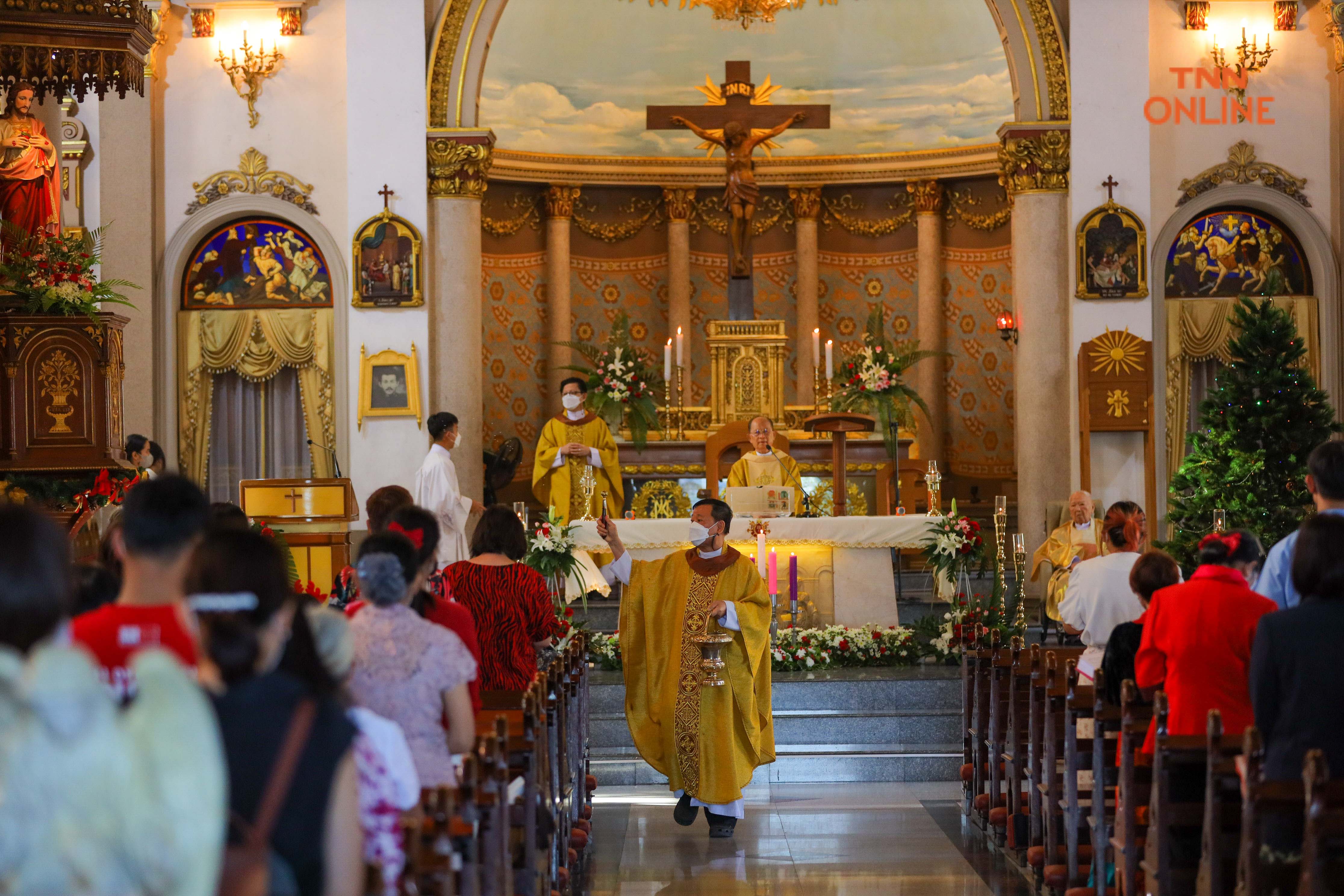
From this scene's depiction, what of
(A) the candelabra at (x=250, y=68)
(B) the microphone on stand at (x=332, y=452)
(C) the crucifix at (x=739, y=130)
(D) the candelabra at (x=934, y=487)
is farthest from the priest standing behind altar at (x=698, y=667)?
(A) the candelabra at (x=250, y=68)

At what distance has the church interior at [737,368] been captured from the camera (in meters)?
6.42

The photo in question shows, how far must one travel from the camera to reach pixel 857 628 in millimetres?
10992

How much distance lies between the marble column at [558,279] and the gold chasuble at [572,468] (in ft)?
12.7

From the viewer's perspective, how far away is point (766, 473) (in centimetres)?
1161

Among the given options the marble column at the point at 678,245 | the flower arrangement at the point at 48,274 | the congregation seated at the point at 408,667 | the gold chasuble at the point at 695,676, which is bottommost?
the gold chasuble at the point at 695,676

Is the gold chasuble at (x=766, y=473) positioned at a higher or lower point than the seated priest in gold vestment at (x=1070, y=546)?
higher

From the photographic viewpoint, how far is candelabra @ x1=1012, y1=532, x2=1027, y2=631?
9.39 metres

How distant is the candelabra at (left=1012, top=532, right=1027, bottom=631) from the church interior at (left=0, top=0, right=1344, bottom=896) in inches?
2.2

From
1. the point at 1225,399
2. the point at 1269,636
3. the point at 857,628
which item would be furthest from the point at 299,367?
the point at 1269,636

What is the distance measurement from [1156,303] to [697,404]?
5512mm

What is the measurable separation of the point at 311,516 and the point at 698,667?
4.13m

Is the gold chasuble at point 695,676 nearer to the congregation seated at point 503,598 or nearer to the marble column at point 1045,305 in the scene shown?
the congregation seated at point 503,598

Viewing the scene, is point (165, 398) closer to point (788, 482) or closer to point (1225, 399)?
point (788, 482)

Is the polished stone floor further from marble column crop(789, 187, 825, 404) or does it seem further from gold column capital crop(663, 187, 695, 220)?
gold column capital crop(663, 187, 695, 220)
